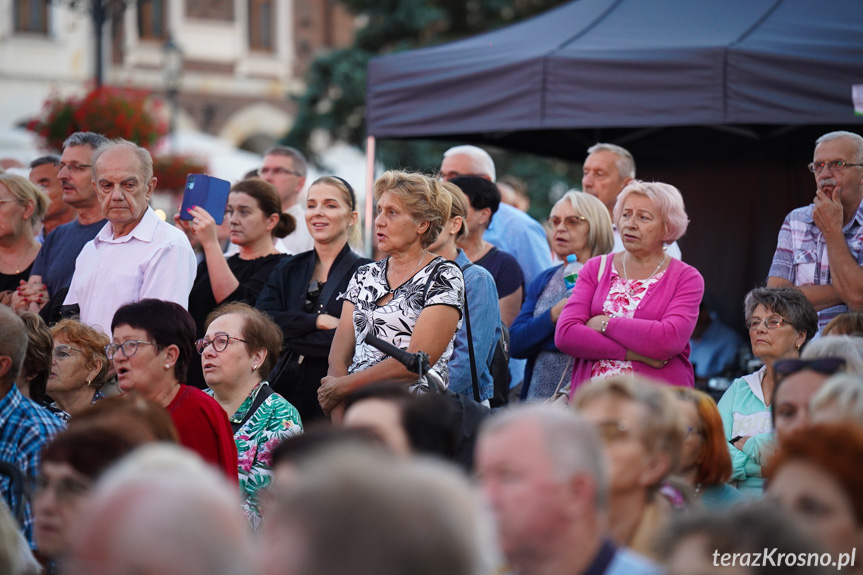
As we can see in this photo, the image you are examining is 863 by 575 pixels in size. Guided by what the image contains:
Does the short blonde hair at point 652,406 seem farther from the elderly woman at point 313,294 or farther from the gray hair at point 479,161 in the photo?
the gray hair at point 479,161

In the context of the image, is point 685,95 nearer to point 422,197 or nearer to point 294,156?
point 422,197

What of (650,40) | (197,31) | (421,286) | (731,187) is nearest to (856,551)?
(421,286)

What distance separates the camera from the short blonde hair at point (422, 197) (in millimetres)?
4457

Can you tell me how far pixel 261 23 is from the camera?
81.6 feet

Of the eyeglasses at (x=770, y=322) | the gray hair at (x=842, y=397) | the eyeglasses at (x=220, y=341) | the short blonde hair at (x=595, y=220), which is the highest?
the short blonde hair at (x=595, y=220)

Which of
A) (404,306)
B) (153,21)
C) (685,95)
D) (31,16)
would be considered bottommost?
(404,306)

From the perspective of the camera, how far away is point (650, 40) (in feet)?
20.8

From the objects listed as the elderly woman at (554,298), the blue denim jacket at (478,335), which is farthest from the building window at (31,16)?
the blue denim jacket at (478,335)

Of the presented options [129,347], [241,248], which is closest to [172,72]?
[241,248]

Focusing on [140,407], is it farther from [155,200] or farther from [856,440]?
[155,200]

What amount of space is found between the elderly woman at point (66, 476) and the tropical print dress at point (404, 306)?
1.70 meters

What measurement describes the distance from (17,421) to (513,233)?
3729 millimetres

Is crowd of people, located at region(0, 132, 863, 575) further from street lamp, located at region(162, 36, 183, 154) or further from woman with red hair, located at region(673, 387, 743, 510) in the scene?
street lamp, located at region(162, 36, 183, 154)

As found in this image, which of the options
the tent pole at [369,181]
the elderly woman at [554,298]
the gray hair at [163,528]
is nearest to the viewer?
the gray hair at [163,528]
